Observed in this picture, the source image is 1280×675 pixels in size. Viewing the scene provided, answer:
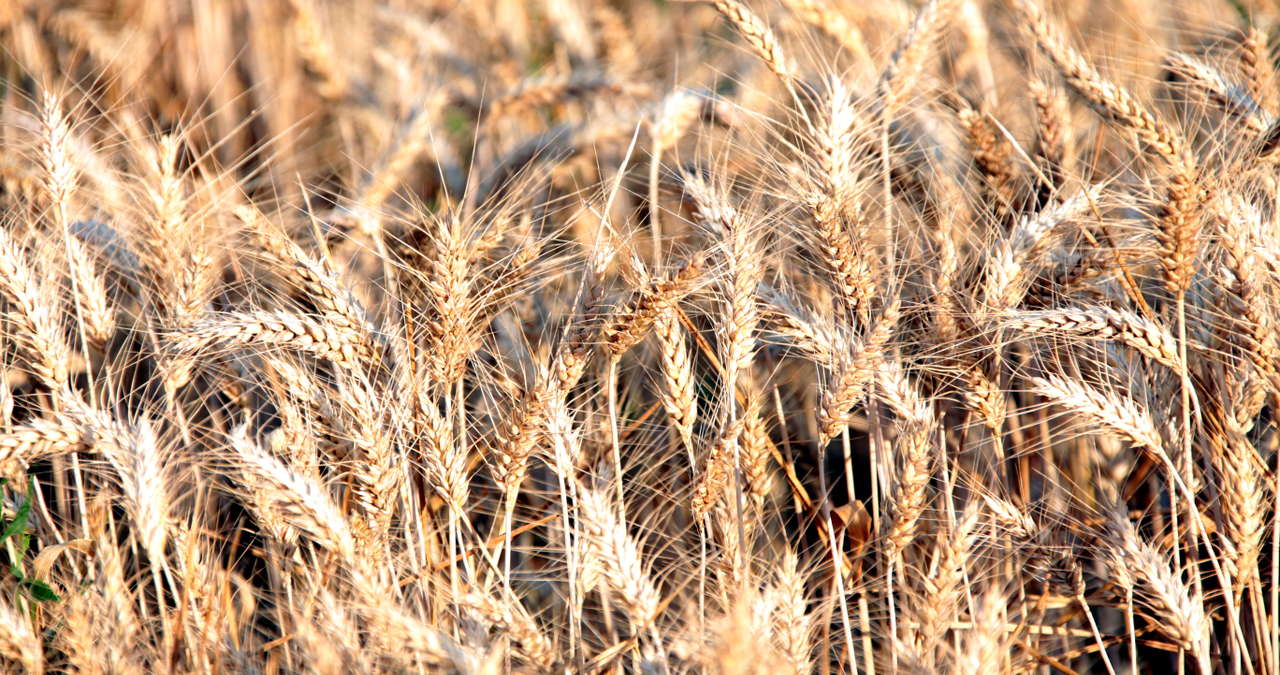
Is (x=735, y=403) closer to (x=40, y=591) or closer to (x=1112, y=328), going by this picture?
(x=1112, y=328)

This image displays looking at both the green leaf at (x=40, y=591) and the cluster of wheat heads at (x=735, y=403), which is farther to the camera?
the green leaf at (x=40, y=591)

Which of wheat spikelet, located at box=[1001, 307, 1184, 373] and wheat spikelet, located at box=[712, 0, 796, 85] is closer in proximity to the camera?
wheat spikelet, located at box=[1001, 307, 1184, 373]

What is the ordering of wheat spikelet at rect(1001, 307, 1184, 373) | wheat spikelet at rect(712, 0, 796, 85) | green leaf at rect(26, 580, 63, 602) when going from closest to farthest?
wheat spikelet at rect(1001, 307, 1184, 373) < green leaf at rect(26, 580, 63, 602) < wheat spikelet at rect(712, 0, 796, 85)

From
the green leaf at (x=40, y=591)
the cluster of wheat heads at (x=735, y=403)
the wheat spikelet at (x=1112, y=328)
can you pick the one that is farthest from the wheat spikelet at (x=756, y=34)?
the green leaf at (x=40, y=591)

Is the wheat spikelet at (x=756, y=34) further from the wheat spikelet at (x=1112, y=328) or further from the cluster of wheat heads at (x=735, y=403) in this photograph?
the wheat spikelet at (x=1112, y=328)

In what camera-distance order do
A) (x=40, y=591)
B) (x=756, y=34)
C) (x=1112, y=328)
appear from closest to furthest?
(x=1112, y=328) → (x=40, y=591) → (x=756, y=34)

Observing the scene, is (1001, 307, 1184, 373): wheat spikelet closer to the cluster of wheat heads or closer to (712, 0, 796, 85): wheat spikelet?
the cluster of wheat heads

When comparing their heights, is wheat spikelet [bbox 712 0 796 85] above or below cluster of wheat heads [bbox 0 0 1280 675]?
above

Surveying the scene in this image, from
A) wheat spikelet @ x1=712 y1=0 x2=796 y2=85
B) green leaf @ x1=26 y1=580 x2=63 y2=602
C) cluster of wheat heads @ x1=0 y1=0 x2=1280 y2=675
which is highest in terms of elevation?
wheat spikelet @ x1=712 y1=0 x2=796 y2=85

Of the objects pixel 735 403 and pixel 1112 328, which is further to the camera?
pixel 735 403

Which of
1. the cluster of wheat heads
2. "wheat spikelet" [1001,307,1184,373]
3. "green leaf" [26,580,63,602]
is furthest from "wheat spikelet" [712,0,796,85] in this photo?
"green leaf" [26,580,63,602]

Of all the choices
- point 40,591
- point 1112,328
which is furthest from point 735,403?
point 40,591

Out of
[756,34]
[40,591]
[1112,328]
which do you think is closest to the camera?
[1112,328]

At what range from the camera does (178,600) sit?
1.71 meters
